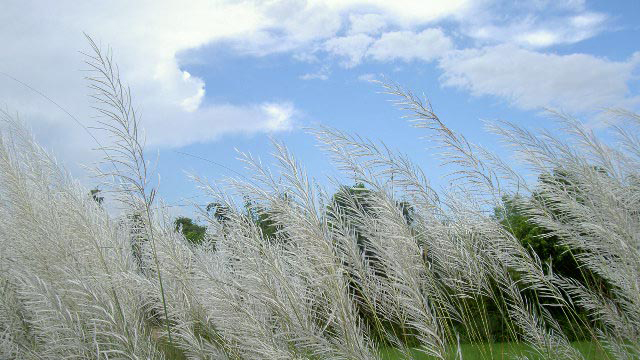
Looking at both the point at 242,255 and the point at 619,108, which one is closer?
the point at 242,255

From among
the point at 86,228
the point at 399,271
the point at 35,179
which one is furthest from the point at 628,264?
the point at 35,179

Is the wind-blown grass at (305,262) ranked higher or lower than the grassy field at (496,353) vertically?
higher

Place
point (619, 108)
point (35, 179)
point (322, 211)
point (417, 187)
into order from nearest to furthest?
point (322, 211), point (417, 187), point (619, 108), point (35, 179)

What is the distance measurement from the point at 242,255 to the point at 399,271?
0.76 m

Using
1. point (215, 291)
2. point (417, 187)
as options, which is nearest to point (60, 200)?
point (215, 291)

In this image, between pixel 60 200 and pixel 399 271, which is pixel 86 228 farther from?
Result: pixel 399 271

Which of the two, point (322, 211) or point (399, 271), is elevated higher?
point (322, 211)

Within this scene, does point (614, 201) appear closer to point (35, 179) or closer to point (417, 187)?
point (417, 187)

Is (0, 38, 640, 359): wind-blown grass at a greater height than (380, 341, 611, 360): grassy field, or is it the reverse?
(0, 38, 640, 359): wind-blown grass

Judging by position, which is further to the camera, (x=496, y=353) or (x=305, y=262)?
(x=496, y=353)

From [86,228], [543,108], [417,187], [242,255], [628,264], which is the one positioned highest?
[543,108]

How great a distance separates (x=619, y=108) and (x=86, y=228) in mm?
3094

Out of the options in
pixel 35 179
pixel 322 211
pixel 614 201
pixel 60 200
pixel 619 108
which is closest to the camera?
pixel 322 211

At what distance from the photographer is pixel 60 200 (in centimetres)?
333
